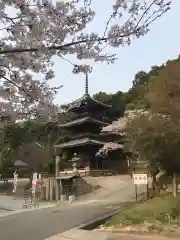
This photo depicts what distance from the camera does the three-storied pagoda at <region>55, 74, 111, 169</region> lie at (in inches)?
1735

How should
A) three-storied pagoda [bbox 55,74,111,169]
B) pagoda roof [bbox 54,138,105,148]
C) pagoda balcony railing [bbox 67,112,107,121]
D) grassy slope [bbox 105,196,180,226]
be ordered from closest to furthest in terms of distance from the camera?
grassy slope [bbox 105,196,180,226] → pagoda roof [bbox 54,138,105,148] → three-storied pagoda [bbox 55,74,111,169] → pagoda balcony railing [bbox 67,112,107,121]

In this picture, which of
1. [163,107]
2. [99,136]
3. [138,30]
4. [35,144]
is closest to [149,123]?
[163,107]

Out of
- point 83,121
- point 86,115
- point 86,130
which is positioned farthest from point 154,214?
point 86,115

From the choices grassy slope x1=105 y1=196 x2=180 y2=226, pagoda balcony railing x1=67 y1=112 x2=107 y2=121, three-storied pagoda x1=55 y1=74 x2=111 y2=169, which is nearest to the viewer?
grassy slope x1=105 y1=196 x2=180 y2=226

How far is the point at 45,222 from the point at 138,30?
32.6 ft

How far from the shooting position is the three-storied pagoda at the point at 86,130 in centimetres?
4406

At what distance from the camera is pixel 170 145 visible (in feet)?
59.4

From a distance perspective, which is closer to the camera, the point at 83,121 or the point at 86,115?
the point at 83,121

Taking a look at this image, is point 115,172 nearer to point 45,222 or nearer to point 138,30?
point 45,222

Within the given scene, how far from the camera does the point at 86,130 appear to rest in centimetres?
4734

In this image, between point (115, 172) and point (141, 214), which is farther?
point (115, 172)

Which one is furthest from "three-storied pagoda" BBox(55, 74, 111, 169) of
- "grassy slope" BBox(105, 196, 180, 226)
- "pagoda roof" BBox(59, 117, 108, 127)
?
"grassy slope" BBox(105, 196, 180, 226)

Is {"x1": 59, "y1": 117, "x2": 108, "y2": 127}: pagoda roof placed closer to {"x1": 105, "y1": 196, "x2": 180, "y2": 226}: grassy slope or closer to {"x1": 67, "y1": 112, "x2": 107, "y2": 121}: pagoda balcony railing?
{"x1": 67, "y1": 112, "x2": 107, "y2": 121}: pagoda balcony railing

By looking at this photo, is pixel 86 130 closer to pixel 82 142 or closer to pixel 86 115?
pixel 86 115
